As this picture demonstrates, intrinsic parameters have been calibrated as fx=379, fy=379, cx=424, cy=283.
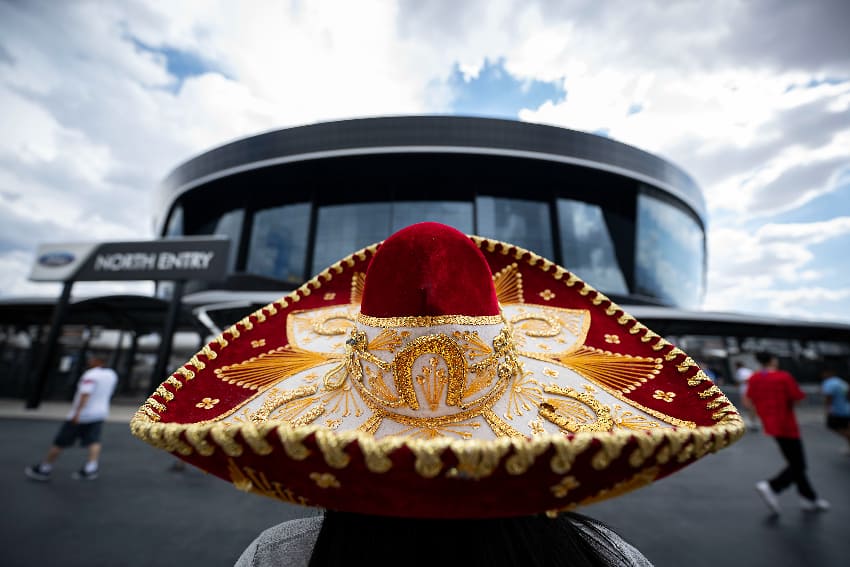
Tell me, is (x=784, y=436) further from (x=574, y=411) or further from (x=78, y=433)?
(x=78, y=433)

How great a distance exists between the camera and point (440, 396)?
3.28 ft

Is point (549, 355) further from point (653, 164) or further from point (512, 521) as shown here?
point (653, 164)

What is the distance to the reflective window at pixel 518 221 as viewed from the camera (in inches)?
747

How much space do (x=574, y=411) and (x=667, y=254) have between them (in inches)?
997

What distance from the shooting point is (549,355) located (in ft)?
4.45

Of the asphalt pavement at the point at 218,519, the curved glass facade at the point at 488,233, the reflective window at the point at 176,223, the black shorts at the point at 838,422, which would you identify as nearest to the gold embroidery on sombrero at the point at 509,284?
the asphalt pavement at the point at 218,519

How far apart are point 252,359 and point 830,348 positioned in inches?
1668

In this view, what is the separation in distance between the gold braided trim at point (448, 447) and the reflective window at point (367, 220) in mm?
18021

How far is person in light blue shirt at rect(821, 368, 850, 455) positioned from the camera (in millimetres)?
6617

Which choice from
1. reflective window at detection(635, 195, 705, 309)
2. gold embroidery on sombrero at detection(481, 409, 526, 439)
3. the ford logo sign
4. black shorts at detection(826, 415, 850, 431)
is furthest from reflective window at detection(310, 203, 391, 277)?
gold embroidery on sombrero at detection(481, 409, 526, 439)

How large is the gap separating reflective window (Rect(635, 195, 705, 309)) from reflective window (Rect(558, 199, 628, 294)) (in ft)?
4.30

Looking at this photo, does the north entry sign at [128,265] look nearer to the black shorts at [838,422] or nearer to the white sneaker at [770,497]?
the white sneaker at [770,497]

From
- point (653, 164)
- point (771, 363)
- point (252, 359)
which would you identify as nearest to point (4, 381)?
point (252, 359)

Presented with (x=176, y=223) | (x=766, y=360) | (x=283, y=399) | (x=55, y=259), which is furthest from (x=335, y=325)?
(x=176, y=223)
